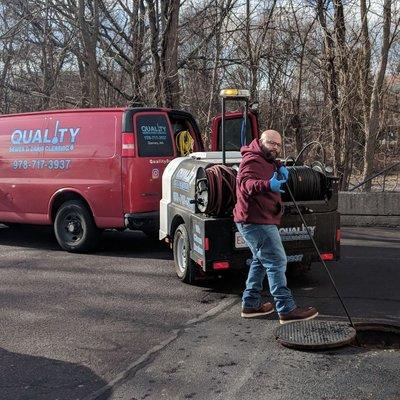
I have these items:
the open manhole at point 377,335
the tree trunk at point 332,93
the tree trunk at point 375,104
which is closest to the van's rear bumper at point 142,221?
→ the open manhole at point 377,335

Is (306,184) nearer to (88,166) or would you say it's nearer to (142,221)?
(142,221)

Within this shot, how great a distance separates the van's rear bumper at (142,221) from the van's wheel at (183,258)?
1047 mm

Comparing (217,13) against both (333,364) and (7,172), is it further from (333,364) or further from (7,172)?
(333,364)

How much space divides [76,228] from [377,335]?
5.30 m

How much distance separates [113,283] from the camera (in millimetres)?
7125

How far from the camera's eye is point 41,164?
916cm

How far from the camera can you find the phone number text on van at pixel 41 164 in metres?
8.91

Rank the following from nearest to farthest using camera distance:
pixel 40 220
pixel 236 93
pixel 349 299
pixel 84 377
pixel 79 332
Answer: pixel 84 377
pixel 79 332
pixel 349 299
pixel 236 93
pixel 40 220

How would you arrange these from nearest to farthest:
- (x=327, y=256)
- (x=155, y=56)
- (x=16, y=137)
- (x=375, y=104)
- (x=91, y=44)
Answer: (x=327, y=256)
(x=16, y=137)
(x=375, y=104)
(x=155, y=56)
(x=91, y=44)

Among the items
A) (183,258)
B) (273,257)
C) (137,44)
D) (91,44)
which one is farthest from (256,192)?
(91,44)

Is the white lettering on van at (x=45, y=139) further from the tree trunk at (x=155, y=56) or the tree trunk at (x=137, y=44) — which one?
the tree trunk at (x=137, y=44)

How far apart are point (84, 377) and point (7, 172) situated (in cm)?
609

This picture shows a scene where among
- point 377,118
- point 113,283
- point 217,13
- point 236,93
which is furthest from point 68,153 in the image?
point 217,13

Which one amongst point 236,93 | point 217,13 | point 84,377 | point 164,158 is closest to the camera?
point 84,377
